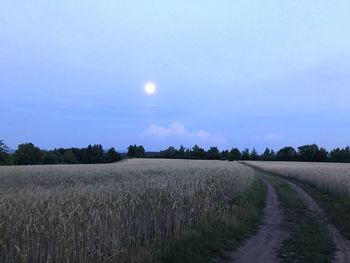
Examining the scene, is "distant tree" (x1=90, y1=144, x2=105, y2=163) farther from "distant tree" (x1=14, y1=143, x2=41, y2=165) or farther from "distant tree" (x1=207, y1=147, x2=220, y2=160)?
"distant tree" (x1=207, y1=147, x2=220, y2=160)

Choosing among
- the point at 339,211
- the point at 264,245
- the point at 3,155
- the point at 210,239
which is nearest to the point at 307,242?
the point at 264,245

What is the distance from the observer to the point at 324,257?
11.1 m

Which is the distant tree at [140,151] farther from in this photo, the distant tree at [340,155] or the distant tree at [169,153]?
the distant tree at [340,155]

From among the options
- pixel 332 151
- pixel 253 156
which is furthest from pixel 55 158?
pixel 332 151

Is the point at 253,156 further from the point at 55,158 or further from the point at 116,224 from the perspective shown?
the point at 116,224

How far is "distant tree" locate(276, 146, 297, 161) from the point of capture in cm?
15802

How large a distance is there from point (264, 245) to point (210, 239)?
1.70 metres

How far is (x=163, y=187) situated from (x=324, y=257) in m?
5.05

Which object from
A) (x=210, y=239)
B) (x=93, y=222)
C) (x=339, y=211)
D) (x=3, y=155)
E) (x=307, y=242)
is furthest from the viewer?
(x=3, y=155)

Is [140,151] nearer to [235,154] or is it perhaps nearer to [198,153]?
[198,153]

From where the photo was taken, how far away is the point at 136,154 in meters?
188

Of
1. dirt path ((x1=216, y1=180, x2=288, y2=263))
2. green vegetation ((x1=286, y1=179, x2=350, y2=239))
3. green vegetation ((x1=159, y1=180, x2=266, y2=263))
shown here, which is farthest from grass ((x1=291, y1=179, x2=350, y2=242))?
green vegetation ((x1=159, y1=180, x2=266, y2=263))

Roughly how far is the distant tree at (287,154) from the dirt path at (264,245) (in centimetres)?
14413

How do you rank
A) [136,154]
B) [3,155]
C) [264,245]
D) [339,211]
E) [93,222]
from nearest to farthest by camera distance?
[93,222]
[264,245]
[339,211]
[3,155]
[136,154]
